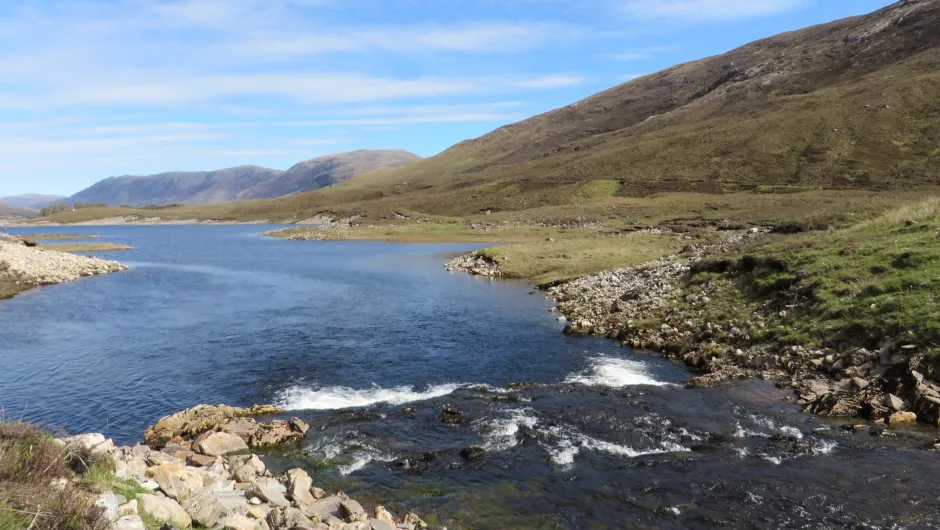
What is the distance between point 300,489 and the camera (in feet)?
50.0

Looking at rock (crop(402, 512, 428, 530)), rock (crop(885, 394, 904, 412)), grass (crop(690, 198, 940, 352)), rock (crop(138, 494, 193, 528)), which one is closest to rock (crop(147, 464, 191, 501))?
rock (crop(138, 494, 193, 528))

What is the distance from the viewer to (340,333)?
1489 inches

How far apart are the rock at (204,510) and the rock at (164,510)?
0.18 metres

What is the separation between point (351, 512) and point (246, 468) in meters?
4.24

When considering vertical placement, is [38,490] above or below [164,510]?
above

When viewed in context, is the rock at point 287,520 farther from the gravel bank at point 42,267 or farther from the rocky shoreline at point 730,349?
the gravel bank at point 42,267

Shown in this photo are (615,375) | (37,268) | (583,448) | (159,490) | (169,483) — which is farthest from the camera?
(37,268)

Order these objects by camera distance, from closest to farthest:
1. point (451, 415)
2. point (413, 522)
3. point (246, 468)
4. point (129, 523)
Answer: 1. point (129, 523)
2. point (413, 522)
3. point (246, 468)
4. point (451, 415)

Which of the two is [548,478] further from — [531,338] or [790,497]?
[531,338]

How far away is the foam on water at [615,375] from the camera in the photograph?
2602 centimetres

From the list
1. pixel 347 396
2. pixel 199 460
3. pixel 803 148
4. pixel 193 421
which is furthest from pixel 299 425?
pixel 803 148

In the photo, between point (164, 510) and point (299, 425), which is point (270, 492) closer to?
point (164, 510)

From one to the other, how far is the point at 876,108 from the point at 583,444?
177m

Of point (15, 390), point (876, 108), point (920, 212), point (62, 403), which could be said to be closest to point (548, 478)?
point (62, 403)
